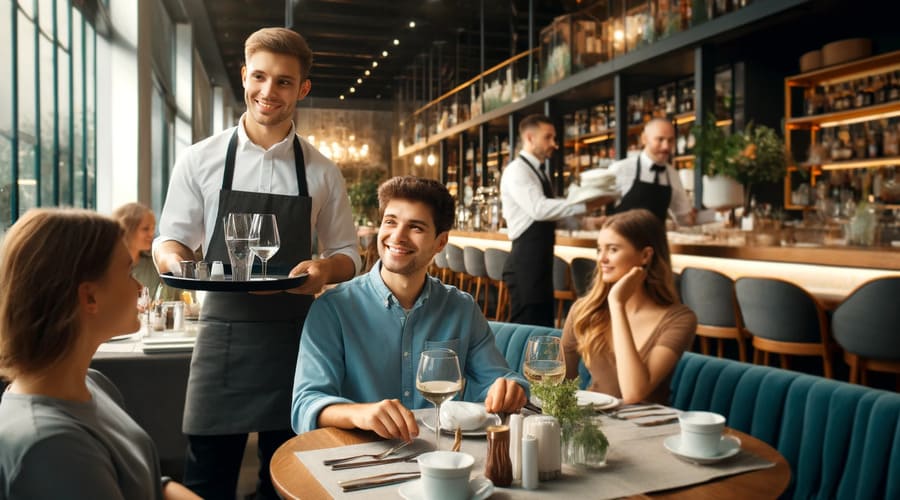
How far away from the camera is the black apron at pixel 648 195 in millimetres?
5207

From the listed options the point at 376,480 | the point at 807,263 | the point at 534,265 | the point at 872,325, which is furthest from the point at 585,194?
the point at 376,480

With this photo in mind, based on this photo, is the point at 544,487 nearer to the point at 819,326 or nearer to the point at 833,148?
the point at 819,326

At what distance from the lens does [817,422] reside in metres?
2.02

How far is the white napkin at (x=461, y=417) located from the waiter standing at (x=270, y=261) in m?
0.62

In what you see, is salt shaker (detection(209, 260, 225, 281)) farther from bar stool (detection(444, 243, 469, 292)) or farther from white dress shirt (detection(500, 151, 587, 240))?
bar stool (detection(444, 243, 469, 292))

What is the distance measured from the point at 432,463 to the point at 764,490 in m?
0.62

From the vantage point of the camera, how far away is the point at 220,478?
2191mm

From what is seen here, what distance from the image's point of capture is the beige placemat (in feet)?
4.43

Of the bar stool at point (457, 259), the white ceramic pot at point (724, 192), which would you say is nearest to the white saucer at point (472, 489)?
the white ceramic pot at point (724, 192)

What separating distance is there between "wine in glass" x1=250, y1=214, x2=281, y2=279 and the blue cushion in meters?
1.40

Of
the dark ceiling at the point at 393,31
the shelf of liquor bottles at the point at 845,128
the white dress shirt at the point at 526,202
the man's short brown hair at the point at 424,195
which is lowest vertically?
the man's short brown hair at the point at 424,195

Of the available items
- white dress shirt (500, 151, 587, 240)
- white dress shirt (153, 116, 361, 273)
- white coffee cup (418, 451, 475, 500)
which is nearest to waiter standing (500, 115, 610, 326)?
white dress shirt (500, 151, 587, 240)

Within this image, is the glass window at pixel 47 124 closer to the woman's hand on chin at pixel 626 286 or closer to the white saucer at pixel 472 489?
the woman's hand on chin at pixel 626 286

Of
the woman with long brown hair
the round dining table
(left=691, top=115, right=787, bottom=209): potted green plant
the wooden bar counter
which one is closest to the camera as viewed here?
the round dining table
